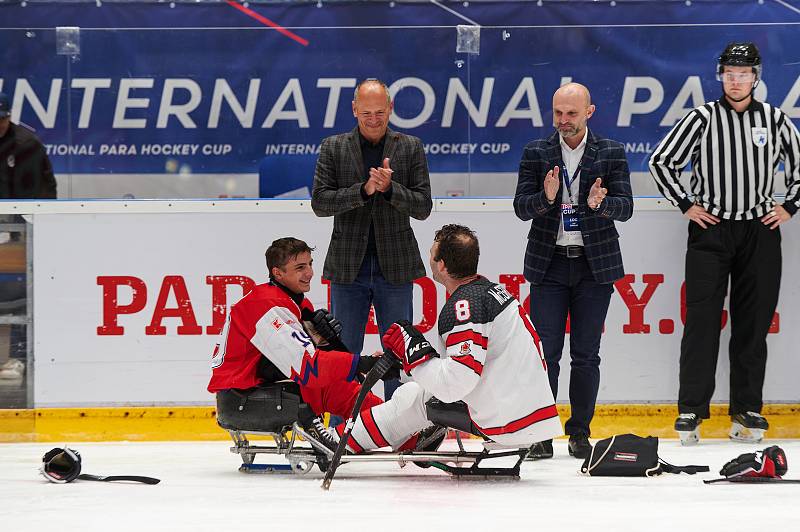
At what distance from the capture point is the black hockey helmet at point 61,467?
12.8 ft

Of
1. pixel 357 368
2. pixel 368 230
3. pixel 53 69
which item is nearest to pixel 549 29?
pixel 368 230

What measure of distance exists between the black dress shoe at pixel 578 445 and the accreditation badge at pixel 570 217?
0.77 meters

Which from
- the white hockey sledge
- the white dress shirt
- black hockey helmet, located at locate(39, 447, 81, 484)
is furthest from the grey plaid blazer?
black hockey helmet, located at locate(39, 447, 81, 484)

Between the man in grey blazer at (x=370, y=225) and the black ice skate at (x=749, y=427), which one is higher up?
the man in grey blazer at (x=370, y=225)

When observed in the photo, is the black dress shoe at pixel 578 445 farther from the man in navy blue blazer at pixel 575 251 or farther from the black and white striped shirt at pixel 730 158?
the black and white striped shirt at pixel 730 158

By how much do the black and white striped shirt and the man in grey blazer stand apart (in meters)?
1.04

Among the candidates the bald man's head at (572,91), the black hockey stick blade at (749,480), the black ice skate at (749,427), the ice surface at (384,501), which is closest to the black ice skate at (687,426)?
the black ice skate at (749,427)

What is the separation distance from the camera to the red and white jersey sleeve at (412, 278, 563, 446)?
3.73 meters

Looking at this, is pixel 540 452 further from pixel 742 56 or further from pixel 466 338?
pixel 742 56

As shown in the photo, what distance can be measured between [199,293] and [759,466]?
238 centimetres

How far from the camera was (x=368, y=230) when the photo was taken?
470cm

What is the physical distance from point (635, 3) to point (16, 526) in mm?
4200

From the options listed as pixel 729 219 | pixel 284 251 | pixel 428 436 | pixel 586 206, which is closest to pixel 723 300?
pixel 729 219

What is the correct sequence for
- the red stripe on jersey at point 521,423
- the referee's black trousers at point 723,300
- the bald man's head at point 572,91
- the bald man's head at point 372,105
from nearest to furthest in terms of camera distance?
the red stripe on jersey at point 521,423
the bald man's head at point 572,91
the bald man's head at point 372,105
the referee's black trousers at point 723,300
